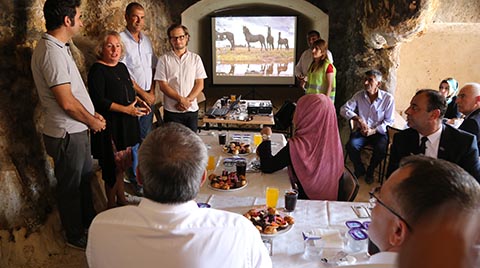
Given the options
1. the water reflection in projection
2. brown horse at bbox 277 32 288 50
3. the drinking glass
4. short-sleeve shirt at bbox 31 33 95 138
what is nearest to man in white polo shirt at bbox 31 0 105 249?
short-sleeve shirt at bbox 31 33 95 138

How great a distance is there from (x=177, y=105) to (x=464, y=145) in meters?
2.34

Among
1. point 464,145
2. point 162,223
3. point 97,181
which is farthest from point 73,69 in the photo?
point 464,145

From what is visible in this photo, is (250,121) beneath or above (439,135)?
beneath

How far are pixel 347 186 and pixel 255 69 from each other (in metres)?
5.15

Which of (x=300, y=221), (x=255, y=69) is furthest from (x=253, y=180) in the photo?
(x=255, y=69)

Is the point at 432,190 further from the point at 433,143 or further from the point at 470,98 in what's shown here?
the point at 470,98

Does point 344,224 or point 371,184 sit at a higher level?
point 344,224

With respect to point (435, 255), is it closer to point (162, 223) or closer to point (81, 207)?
point (162, 223)

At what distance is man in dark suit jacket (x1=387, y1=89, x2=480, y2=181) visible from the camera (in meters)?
2.25

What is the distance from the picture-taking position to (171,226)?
1.14m

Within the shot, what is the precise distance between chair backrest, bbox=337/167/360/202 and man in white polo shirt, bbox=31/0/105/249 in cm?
165

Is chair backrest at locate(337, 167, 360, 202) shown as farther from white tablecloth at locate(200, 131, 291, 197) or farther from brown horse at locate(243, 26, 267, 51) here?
brown horse at locate(243, 26, 267, 51)

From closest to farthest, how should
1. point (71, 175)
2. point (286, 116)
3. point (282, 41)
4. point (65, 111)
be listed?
point (65, 111) < point (71, 175) < point (286, 116) < point (282, 41)

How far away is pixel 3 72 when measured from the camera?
2547 millimetres
